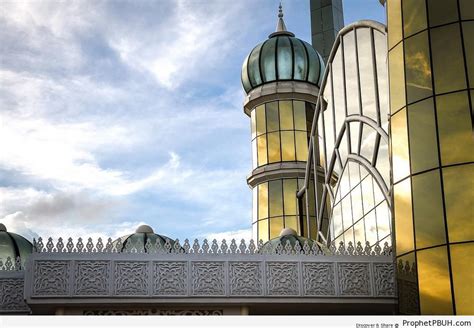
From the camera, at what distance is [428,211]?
1280 cm

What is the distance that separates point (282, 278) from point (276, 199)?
13.2 m

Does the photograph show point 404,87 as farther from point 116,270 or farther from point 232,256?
point 116,270

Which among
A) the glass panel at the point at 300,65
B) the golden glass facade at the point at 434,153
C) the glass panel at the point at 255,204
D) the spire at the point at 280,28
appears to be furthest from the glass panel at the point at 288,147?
the golden glass facade at the point at 434,153

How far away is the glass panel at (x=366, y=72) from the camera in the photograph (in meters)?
18.0

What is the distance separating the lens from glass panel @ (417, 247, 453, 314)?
12.2 metres

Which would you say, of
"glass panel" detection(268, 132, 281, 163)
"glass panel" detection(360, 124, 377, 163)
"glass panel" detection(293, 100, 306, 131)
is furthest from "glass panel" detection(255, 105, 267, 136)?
"glass panel" detection(360, 124, 377, 163)

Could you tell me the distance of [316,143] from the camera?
24.4 meters

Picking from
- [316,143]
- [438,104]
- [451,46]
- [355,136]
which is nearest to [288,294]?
[438,104]

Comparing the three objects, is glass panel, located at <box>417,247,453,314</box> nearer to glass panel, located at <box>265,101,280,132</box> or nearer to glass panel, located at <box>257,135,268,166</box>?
glass panel, located at <box>257,135,268,166</box>

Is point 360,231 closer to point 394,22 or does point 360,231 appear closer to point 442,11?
point 394,22

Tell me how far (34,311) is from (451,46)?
363 inches

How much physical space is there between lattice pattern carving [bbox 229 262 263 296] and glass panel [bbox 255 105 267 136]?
14.4 meters

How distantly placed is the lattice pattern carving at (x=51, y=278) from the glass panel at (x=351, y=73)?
961cm

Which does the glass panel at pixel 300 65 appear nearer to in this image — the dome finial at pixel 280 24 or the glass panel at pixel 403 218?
the dome finial at pixel 280 24
